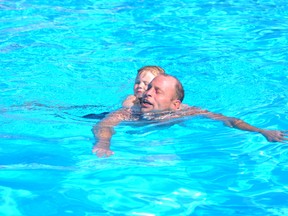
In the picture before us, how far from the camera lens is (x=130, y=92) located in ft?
21.6

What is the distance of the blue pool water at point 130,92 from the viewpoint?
12.9 ft

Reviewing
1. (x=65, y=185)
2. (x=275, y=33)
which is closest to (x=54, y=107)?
(x=65, y=185)

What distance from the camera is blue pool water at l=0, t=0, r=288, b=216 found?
12.9 ft

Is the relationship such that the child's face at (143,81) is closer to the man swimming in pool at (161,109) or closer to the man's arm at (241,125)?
the man swimming in pool at (161,109)

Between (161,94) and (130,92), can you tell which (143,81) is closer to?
(161,94)

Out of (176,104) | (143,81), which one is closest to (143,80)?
(143,81)

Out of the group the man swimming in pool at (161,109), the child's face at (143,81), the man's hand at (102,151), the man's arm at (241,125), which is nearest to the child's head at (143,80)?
the child's face at (143,81)

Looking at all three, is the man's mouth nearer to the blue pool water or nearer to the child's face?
the blue pool water

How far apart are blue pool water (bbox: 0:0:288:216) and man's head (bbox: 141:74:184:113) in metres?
0.24

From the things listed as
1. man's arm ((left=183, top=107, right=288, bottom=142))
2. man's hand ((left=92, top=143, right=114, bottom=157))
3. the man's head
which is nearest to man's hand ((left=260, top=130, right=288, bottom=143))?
man's arm ((left=183, top=107, right=288, bottom=142))

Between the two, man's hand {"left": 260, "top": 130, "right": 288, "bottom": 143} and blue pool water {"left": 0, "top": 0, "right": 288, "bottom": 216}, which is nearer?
blue pool water {"left": 0, "top": 0, "right": 288, "bottom": 216}

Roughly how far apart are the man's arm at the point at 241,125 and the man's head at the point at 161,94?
0.67 feet

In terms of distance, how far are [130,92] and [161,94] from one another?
4.14ft

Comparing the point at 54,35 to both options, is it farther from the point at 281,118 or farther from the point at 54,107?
the point at 281,118
